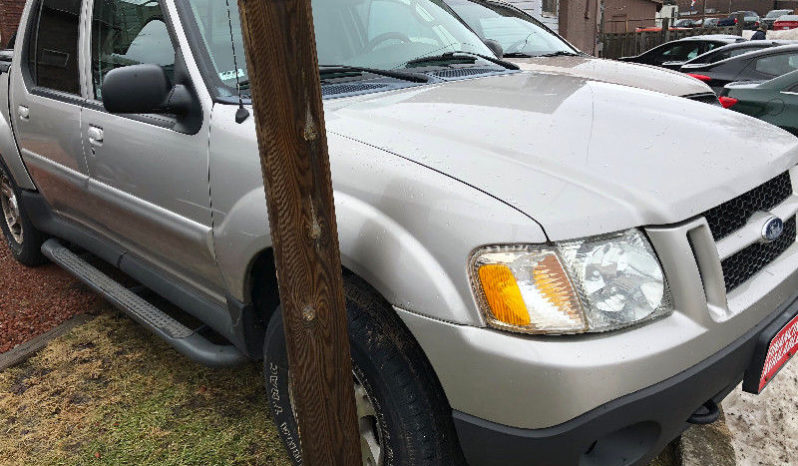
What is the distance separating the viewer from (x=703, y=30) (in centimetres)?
2194

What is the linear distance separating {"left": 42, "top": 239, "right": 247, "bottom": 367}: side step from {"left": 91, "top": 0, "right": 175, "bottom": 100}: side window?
3.07ft

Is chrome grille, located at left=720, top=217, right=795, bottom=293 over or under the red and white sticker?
over

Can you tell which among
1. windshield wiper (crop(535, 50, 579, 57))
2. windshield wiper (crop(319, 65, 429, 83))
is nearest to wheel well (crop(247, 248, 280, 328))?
windshield wiper (crop(319, 65, 429, 83))

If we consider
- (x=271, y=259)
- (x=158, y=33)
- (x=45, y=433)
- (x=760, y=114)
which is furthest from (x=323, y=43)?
(x=760, y=114)

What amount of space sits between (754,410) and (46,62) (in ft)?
12.6

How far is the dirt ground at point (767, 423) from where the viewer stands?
2365mm

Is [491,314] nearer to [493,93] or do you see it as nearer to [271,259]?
[271,259]

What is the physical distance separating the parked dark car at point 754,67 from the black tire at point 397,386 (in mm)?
6858

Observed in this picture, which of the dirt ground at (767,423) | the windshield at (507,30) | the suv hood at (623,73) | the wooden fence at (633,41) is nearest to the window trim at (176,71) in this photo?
the dirt ground at (767,423)

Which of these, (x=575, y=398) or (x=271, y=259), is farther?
(x=271, y=259)

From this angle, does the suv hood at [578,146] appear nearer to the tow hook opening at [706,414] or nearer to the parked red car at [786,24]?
the tow hook opening at [706,414]

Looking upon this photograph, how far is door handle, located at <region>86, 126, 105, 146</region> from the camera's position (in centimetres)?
288

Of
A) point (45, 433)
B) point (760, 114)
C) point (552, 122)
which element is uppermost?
point (552, 122)

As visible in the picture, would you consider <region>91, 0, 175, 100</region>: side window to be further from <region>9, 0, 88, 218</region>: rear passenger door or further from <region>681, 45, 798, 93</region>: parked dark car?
<region>681, 45, 798, 93</region>: parked dark car
